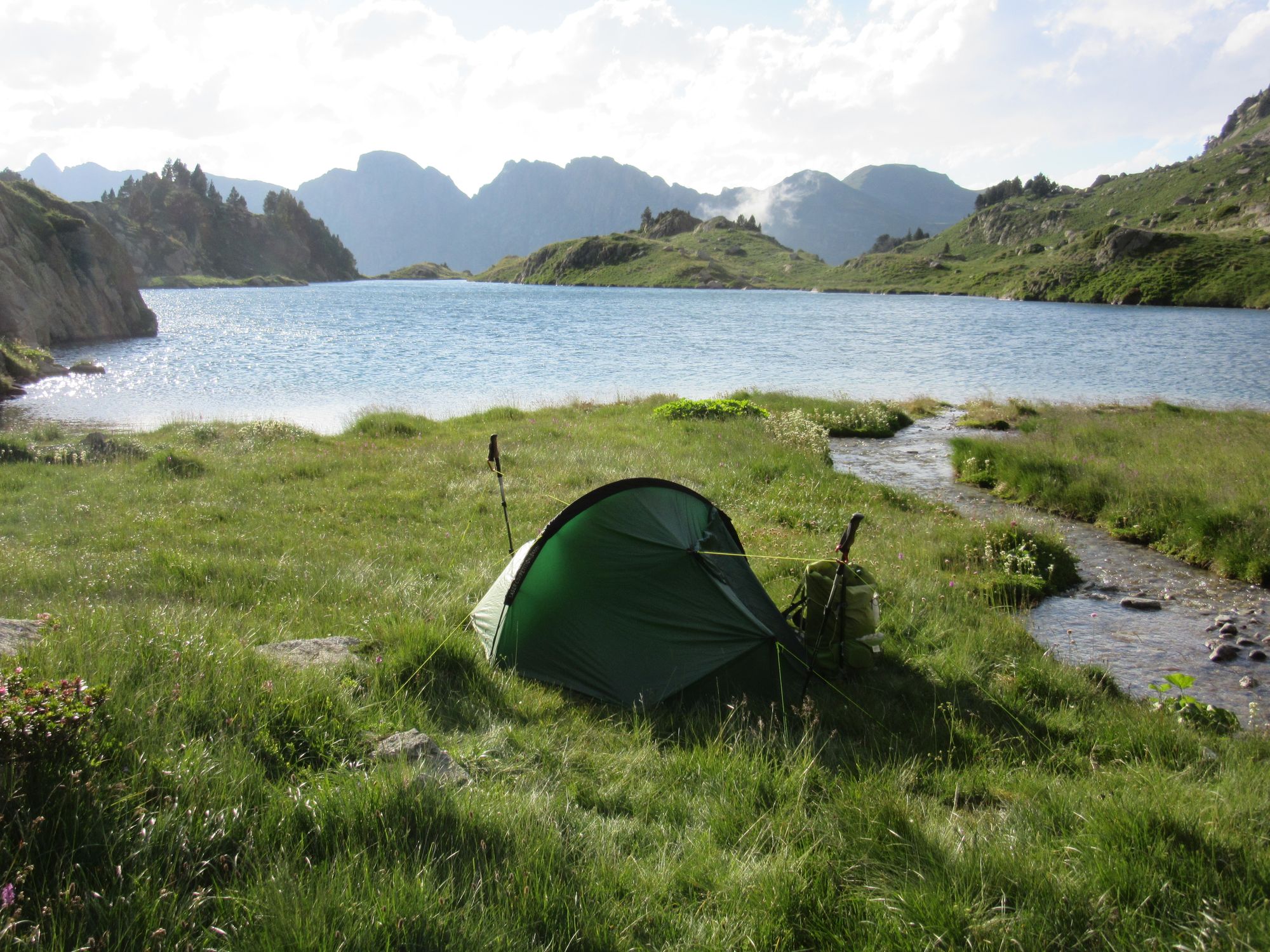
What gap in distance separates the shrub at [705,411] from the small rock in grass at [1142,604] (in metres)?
12.9

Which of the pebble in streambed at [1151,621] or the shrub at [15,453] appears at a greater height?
the shrub at [15,453]

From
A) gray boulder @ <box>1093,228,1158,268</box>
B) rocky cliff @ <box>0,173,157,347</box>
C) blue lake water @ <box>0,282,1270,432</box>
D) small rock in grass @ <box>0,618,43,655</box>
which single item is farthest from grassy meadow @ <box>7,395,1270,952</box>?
gray boulder @ <box>1093,228,1158,268</box>

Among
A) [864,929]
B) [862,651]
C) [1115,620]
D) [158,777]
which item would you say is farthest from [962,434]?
[158,777]

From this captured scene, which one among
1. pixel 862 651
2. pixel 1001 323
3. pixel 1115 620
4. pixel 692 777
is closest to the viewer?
pixel 692 777

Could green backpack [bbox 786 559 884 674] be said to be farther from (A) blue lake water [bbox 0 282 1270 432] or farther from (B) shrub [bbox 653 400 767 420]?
(A) blue lake water [bbox 0 282 1270 432]

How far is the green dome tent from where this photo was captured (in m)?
7.11

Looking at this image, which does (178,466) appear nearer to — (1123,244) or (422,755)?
(422,755)

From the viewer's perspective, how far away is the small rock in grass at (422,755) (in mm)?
4334

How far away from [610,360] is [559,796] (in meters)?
41.9

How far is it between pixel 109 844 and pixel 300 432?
20060 mm

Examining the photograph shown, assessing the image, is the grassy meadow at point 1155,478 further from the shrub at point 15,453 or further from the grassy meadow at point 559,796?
the shrub at point 15,453

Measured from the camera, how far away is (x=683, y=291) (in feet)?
522

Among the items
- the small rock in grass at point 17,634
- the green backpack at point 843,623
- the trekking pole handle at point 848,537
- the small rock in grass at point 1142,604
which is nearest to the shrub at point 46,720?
the small rock in grass at point 17,634

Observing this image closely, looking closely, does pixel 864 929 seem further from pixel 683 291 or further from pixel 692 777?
pixel 683 291
